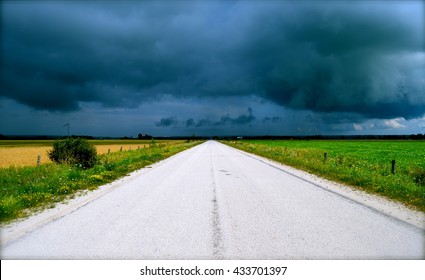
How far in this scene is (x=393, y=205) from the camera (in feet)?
31.8

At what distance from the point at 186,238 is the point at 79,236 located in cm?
209

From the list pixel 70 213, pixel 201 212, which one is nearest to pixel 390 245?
pixel 201 212

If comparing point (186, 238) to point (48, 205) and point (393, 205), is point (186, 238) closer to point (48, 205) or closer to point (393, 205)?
point (48, 205)

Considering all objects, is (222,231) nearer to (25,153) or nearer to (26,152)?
(25,153)

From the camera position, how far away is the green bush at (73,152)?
2283 centimetres

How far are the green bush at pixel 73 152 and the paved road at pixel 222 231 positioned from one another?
13215 millimetres

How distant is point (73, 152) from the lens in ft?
75.2

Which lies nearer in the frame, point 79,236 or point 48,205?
point 79,236

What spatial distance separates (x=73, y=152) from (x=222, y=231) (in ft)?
62.8
